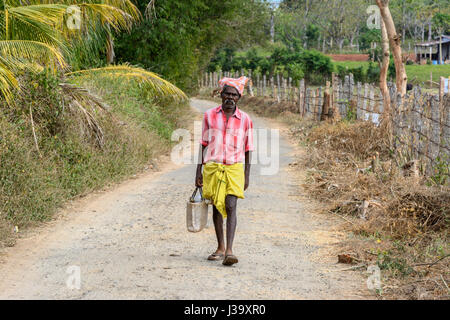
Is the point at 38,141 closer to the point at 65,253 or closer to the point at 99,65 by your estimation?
the point at 65,253

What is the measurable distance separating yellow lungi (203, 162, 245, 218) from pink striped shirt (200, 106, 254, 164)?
6 cm

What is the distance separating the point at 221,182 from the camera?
5.57m

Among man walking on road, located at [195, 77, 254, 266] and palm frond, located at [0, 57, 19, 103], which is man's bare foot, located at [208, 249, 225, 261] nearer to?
man walking on road, located at [195, 77, 254, 266]

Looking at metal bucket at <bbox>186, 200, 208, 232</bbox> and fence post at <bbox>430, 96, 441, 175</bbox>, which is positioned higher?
fence post at <bbox>430, 96, 441, 175</bbox>

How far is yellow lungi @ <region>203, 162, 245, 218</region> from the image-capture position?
18.3 feet

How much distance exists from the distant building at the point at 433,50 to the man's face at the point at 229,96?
60.5 meters

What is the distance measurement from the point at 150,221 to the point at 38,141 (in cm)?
243

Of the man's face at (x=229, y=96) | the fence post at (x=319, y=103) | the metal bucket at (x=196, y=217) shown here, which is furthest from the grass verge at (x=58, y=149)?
the fence post at (x=319, y=103)

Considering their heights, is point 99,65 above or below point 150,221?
above

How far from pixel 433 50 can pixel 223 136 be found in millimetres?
64239

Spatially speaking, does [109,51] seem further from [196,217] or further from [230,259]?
[230,259]

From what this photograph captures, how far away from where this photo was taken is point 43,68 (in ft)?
30.4

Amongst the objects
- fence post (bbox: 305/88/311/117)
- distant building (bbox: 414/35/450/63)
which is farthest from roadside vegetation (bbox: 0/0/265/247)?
→ distant building (bbox: 414/35/450/63)
